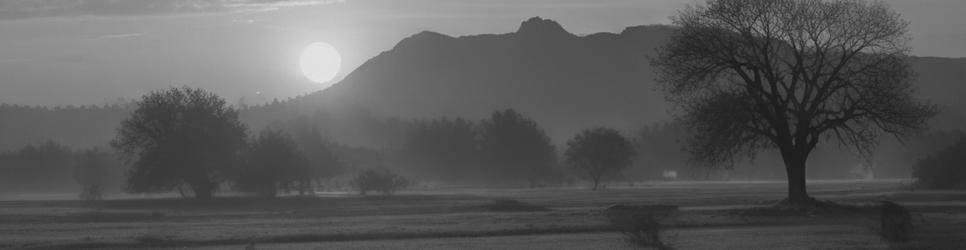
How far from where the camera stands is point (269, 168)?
304 feet

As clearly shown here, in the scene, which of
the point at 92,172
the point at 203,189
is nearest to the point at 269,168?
the point at 203,189

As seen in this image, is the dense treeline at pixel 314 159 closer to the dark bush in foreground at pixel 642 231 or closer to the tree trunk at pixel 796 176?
the tree trunk at pixel 796 176

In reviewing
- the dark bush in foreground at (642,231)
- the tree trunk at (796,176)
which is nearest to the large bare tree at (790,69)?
the tree trunk at (796,176)

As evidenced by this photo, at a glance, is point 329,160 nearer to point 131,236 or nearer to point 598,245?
point 131,236

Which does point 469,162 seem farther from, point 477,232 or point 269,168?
point 477,232

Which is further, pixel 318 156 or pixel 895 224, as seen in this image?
pixel 318 156

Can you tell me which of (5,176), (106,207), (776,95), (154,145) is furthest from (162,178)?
(5,176)

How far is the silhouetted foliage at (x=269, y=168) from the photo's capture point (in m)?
92.6

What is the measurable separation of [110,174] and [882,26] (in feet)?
344

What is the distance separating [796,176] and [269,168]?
52.0 m

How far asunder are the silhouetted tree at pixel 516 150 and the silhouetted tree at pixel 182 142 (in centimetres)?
6077

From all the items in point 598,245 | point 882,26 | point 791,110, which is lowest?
point 598,245

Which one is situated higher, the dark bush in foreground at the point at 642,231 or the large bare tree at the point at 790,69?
the large bare tree at the point at 790,69

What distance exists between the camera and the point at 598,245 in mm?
35031
